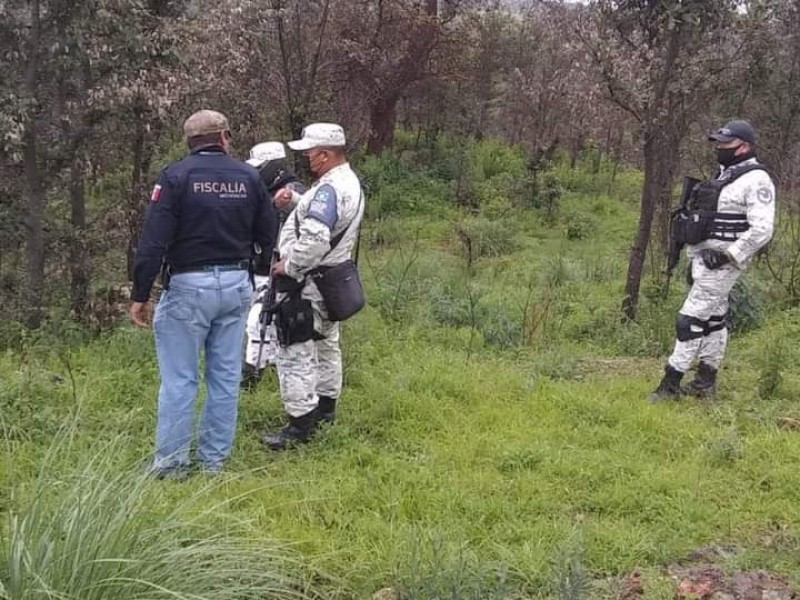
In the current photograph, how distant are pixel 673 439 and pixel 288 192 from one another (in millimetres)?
2815

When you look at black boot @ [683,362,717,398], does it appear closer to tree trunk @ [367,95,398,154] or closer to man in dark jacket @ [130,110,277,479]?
man in dark jacket @ [130,110,277,479]

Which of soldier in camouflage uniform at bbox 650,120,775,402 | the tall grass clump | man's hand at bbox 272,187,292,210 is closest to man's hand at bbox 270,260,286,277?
man's hand at bbox 272,187,292,210

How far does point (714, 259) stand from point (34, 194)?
6.34 meters

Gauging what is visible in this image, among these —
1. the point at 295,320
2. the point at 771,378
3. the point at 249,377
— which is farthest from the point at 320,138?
the point at 771,378

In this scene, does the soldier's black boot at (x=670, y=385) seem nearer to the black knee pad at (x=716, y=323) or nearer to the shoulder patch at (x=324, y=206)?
the black knee pad at (x=716, y=323)

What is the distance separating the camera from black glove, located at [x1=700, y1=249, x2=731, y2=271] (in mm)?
5805

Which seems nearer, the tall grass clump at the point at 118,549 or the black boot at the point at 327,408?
the tall grass clump at the point at 118,549

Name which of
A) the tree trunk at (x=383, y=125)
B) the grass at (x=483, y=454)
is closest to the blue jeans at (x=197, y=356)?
the grass at (x=483, y=454)

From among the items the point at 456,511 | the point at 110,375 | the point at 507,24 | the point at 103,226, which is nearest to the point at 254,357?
the point at 110,375

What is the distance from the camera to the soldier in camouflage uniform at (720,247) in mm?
5695

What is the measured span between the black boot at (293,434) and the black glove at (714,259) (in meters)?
2.88

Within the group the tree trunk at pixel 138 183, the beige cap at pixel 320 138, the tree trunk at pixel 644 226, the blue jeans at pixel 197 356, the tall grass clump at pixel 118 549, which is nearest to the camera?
the tall grass clump at pixel 118 549

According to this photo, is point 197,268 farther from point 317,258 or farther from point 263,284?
point 263,284

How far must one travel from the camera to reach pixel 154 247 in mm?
4199
